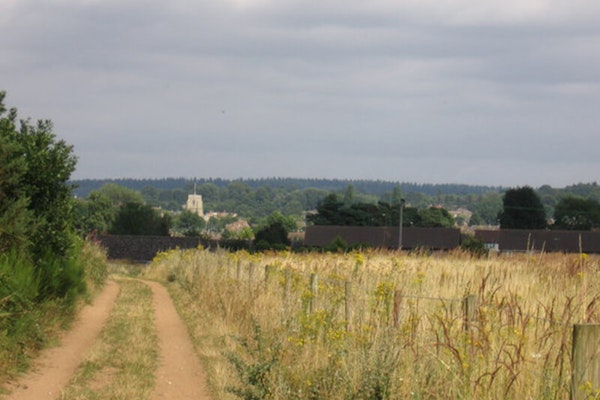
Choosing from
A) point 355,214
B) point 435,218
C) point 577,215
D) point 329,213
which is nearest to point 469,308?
point 355,214

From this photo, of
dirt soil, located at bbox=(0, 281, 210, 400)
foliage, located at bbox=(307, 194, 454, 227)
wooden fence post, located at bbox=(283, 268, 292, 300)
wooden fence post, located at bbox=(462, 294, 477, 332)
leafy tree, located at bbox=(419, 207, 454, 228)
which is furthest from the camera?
leafy tree, located at bbox=(419, 207, 454, 228)

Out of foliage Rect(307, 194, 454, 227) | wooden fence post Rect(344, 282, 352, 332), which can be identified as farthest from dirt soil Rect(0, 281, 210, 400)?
foliage Rect(307, 194, 454, 227)

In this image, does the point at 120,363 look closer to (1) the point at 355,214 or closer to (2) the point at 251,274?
(2) the point at 251,274

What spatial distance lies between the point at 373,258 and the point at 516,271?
4.39 metres

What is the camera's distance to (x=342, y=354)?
10438mm

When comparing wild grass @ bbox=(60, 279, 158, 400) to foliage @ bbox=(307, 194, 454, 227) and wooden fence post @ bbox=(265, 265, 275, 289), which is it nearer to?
wooden fence post @ bbox=(265, 265, 275, 289)

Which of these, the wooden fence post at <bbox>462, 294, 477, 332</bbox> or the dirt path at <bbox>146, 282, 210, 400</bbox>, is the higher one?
the wooden fence post at <bbox>462, 294, 477, 332</bbox>

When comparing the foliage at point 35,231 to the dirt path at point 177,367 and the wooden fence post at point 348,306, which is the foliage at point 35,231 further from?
the wooden fence post at point 348,306

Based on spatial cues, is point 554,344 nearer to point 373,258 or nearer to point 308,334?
point 308,334

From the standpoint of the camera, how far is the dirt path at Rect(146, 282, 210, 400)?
12336 mm

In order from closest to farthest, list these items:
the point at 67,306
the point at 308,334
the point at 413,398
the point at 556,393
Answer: the point at 556,393 → the point at 413,398 → the point at 308,334 → the point at 67,306

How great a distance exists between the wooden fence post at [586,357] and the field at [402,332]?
77 mm

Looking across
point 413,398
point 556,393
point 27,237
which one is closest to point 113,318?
point 27,237

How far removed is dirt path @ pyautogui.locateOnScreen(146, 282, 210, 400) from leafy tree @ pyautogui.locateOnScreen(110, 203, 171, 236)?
101241mm
